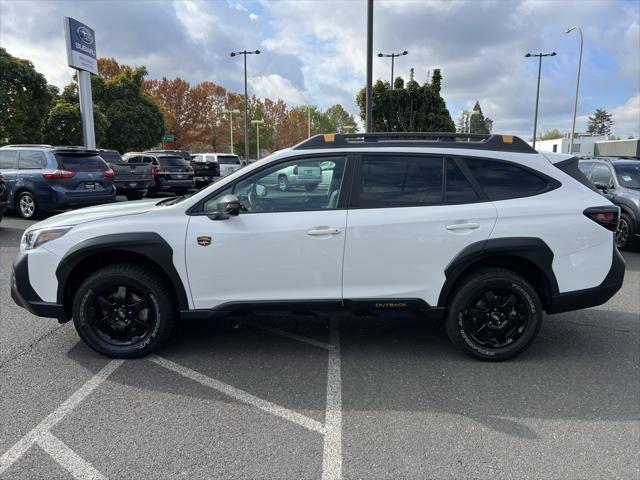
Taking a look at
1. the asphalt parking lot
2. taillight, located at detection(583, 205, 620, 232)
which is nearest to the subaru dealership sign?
the asphalt parking lot

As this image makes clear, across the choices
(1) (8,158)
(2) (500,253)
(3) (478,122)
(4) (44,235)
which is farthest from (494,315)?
(3) (478,122)

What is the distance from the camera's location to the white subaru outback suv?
3.55m

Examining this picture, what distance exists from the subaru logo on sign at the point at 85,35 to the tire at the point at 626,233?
66.1 feet

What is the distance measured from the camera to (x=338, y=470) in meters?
2.49

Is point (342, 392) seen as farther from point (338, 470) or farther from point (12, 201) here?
point (12, 201)

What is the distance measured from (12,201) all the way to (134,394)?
996cm

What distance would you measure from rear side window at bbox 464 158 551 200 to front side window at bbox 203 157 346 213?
1.09 m

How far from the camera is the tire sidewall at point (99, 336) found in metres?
3.64

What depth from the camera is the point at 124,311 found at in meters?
3.74

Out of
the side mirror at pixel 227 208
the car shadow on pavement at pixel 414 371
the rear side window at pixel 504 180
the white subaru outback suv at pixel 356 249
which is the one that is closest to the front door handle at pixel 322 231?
the white subaru outback suv at pixel 356 249

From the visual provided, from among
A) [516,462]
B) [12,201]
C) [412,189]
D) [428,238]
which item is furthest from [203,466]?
[12,201]

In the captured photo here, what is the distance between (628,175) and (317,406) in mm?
8355

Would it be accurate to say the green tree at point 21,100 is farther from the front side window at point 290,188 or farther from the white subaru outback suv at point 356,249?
the front side window at point 290,188

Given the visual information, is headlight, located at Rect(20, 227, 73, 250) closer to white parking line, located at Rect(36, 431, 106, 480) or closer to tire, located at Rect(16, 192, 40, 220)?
white parking line, located at Rect(36, 431, 106, 480)
